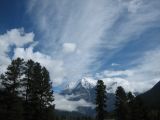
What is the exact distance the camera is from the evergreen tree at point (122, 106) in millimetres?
64375

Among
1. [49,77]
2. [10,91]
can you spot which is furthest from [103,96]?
[10,91]

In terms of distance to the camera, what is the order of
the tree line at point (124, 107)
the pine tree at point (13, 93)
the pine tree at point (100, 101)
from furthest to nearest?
1. the pine tree at point (100, 101)
2. the tree line at point (124, 107)
3. the pine tree at point (13, 93)

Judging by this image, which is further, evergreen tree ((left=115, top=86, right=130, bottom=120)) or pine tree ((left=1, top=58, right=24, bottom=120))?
evergreen tree ((left=115, top=86, right=130, bottom=120))

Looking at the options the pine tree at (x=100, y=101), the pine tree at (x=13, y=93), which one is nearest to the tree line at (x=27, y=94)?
the pine tree at (x=13, y=93)

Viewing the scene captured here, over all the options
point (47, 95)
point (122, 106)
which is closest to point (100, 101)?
point (122, 106)

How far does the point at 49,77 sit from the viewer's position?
4931cm

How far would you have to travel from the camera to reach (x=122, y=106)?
2569 inches

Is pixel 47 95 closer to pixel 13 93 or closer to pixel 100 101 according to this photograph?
pixel 13 93

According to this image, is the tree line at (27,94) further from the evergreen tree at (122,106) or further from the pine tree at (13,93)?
the evergreen tree at (122,106)

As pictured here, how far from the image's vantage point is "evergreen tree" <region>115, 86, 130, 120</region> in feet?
211

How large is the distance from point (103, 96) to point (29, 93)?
1021 inches

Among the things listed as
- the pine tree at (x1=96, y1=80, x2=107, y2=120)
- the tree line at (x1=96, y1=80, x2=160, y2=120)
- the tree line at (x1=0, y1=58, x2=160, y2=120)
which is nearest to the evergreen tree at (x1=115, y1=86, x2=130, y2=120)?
the tree line at (x1=96, y1=80, x2=160, y2=120)

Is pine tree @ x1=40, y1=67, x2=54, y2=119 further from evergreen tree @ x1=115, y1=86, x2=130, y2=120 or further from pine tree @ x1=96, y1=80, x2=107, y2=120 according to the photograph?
evergreen tree @ x1=115, y1=86, x2=130, y2=120

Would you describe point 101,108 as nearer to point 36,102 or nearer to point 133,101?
point 133,101
